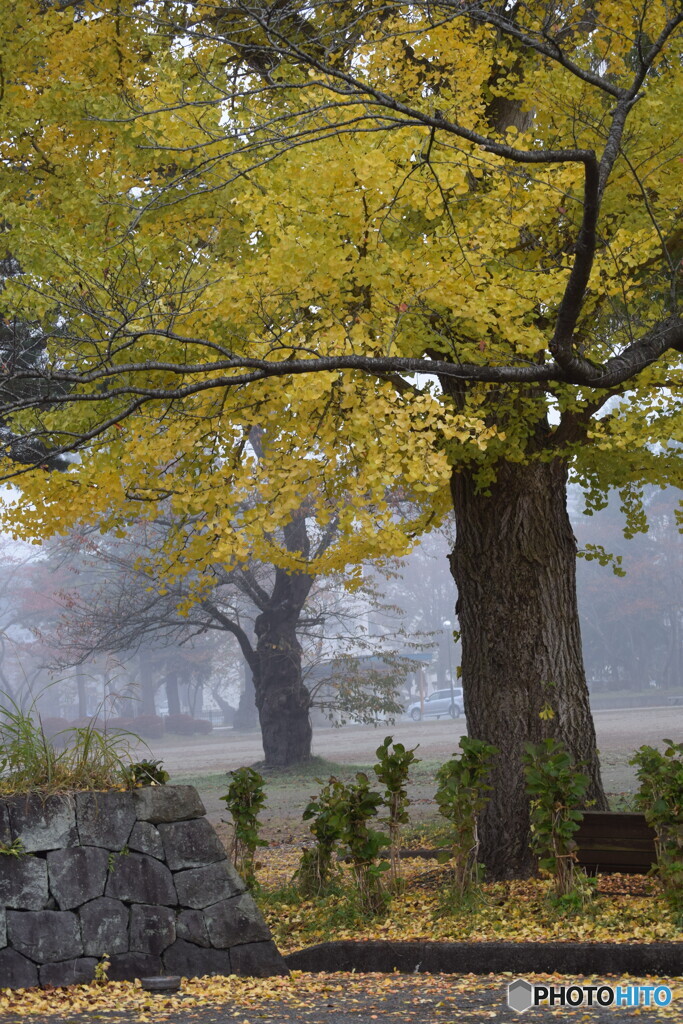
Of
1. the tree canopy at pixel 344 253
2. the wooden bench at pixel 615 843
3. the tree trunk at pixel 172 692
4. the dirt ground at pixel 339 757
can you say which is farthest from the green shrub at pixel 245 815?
the tree trunk at pixel 172 692

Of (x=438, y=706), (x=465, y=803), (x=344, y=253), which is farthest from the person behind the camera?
(x=438, y=706)

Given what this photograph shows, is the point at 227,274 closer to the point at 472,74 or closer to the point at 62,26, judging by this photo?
the point at 472,74

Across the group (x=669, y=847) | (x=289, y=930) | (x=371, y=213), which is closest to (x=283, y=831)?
(x=289, y=930)

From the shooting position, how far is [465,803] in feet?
23.0

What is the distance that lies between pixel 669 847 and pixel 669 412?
338 centimetres

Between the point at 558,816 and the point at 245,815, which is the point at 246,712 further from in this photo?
the point at 558,816

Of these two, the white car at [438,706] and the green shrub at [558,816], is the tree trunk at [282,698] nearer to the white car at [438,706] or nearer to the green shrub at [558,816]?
the green shrub at [558,816]

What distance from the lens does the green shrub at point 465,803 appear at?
700cm

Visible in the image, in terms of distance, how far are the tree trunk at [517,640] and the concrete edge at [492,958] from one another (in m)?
2.01

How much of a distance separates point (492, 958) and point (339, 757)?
21.0 metres

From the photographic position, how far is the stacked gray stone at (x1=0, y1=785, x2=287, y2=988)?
5488 millimetres

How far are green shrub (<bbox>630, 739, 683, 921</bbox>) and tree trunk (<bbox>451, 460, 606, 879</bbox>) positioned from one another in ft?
4.72

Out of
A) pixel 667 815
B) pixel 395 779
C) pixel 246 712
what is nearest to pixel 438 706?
pixel 246 712

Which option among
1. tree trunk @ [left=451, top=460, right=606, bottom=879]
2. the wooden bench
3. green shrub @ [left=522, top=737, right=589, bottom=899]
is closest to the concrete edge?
green shrub @ [left=522, top=737, right=589, bottom=899]
